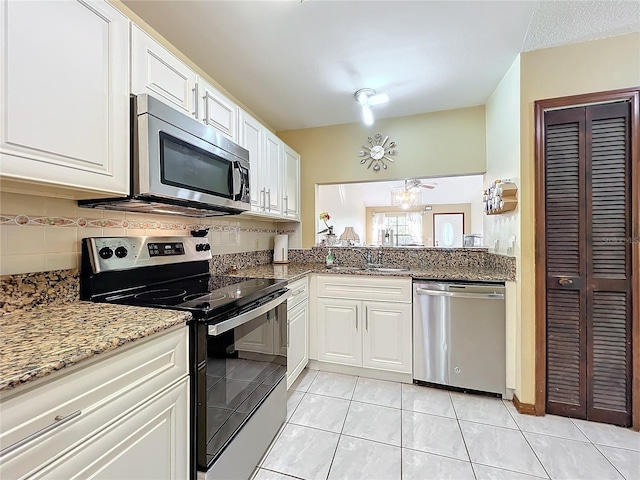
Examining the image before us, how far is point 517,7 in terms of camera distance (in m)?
1.50

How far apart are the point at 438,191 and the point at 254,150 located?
544 cm

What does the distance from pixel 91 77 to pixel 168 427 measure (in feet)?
4.30

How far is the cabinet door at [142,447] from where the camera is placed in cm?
72

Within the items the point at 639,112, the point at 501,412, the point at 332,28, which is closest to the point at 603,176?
the point at 639,112

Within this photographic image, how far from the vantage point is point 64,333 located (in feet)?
2.76

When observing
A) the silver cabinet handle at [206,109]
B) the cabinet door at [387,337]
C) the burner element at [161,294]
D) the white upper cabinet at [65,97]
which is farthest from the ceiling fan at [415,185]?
the white upper cabinet at [65,97]

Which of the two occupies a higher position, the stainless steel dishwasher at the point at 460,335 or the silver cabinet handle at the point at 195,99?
the silver cabinet handle at the point at 195,99

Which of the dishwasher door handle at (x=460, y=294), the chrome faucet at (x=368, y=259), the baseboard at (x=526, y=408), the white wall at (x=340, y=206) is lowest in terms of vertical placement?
→ the baseboard at (x=526, y=408)

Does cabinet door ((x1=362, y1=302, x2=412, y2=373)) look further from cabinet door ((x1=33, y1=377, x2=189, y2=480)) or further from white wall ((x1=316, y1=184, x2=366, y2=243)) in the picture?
cabinet door ((x1=33, y1=377, x2=189, y2=480))

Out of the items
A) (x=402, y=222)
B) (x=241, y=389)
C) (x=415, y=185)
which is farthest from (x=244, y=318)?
(x=402, y=222)

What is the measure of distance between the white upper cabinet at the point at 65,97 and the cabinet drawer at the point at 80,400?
0.62 m

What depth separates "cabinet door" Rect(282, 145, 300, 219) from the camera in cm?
277

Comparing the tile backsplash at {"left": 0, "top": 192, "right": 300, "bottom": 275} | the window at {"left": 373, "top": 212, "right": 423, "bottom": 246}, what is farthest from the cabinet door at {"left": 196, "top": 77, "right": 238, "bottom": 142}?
the window at {"left": 373, "top": 212, "right": 423, "bottom": 246}

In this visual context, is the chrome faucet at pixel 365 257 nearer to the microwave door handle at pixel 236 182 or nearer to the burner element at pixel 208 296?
the microwave door handle at pixel 236 182
